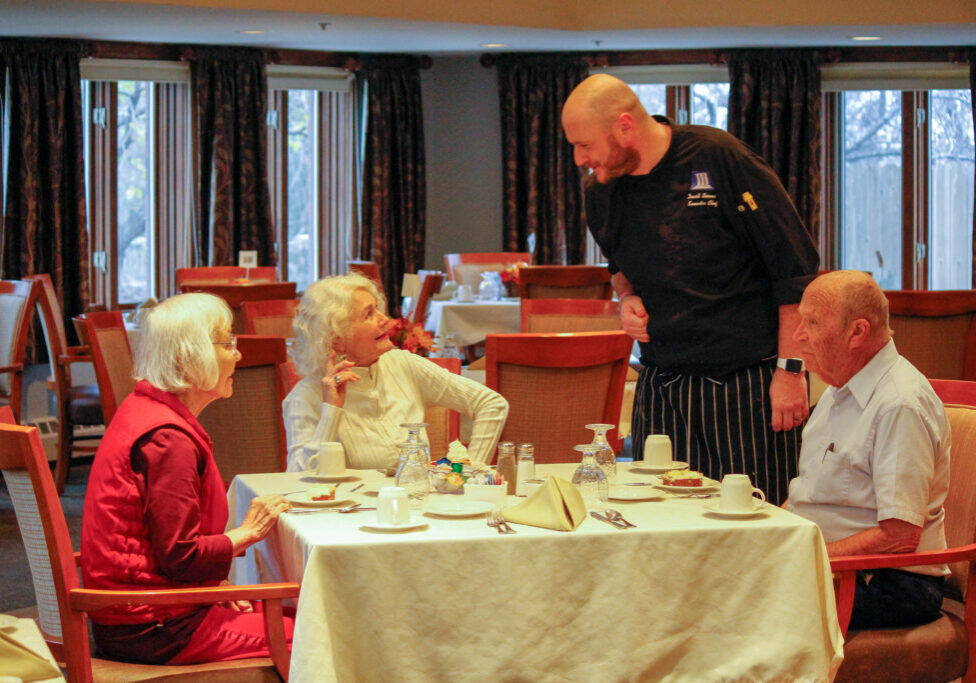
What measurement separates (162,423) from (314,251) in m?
8.83

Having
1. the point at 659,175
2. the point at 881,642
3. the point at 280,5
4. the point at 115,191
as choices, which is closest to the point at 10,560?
Answer: the point at 659,175

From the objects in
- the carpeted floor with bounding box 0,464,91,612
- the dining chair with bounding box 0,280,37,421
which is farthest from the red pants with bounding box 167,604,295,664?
the dining chair with bounding box 0,280,37,421

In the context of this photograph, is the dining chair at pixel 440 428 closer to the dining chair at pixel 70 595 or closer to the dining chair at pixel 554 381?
the dining chair at pixel 554 381

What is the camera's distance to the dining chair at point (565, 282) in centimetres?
740

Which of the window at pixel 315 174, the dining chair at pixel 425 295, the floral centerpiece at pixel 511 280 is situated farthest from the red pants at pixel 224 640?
the window at pixel 315 174

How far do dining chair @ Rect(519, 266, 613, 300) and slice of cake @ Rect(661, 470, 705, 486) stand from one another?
4.66 m

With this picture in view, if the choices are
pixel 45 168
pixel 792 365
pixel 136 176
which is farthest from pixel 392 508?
pixel 136 176

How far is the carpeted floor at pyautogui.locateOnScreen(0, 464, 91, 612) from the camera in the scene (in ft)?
14.3

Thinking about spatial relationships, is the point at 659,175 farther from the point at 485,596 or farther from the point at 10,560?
the point at 10,560

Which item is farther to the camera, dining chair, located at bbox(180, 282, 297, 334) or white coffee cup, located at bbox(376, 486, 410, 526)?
dining chair, located at bbox(180, 282, 297, 334)

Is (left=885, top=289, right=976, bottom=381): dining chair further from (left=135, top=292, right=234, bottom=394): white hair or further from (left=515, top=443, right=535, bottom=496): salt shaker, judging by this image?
(left=135, top=292, right=234, bottom=394): white hair

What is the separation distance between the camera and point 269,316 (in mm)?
5699

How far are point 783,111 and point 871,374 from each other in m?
8.53

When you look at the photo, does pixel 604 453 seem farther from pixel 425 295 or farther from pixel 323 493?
pixel 425 295
